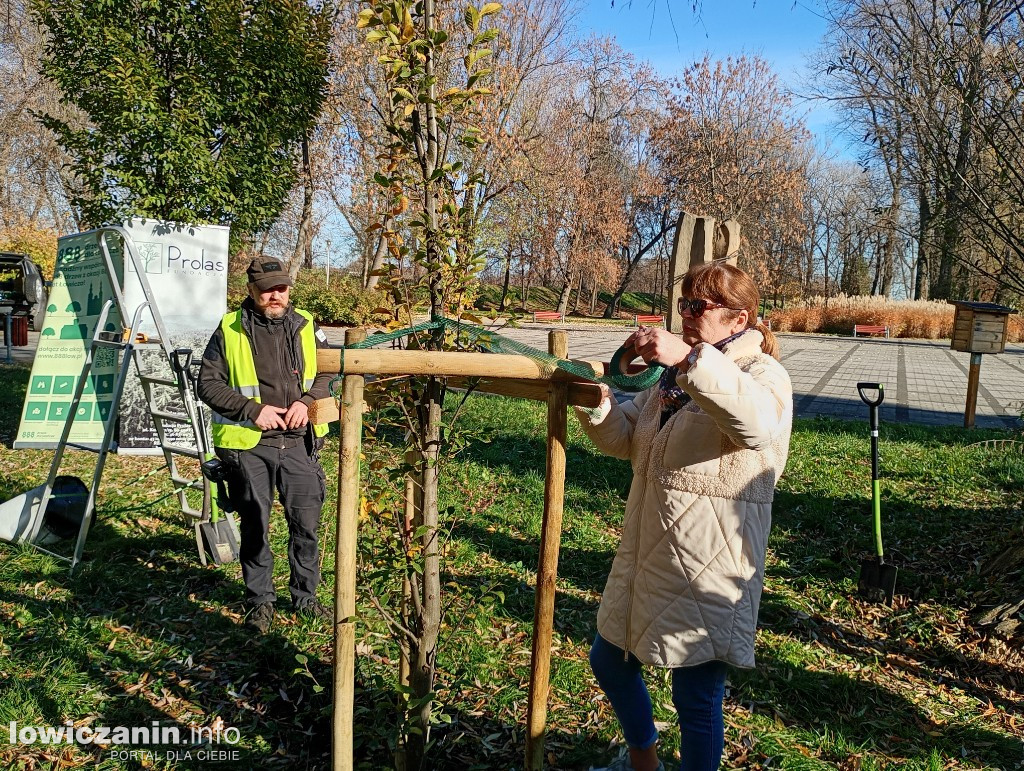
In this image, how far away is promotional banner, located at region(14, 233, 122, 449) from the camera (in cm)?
737

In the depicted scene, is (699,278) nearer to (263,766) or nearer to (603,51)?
(263,766)

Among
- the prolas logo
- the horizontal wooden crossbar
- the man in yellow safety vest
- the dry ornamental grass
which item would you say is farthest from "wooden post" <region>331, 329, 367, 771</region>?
the dry ornamental grass

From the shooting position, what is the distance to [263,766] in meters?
2.80

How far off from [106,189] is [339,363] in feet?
28.9

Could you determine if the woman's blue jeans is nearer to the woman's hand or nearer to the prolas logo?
the woman's hand

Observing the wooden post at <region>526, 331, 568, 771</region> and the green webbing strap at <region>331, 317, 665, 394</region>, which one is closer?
the green webbing strap at <region>331, 317, 665, 394</region>

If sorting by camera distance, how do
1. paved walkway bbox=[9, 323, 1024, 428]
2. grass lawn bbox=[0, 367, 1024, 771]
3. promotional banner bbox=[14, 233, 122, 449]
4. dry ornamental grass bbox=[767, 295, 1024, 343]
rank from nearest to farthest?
grass lawn bbox=[0, 367, 1024, 771]
promotional banner bbox=[14, 233, 122, 449]
paved walkway bbox=[9, 323, 1024, 428]
dry ornamental grass bbox=[767, 295, 1024, 343]

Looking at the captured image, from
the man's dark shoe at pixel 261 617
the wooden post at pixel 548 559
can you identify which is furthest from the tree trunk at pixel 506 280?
the man's dark shoe at pixel 261 617

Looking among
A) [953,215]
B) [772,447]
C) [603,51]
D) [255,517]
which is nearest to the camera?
[772,447]

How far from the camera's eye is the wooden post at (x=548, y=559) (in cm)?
221

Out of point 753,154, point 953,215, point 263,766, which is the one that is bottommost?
point 263,766

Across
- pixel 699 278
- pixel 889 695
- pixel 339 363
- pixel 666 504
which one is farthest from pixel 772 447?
pixel 889 695

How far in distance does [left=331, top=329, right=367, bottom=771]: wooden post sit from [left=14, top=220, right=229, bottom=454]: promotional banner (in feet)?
20.5

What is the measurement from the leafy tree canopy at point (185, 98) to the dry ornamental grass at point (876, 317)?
2603 cm
